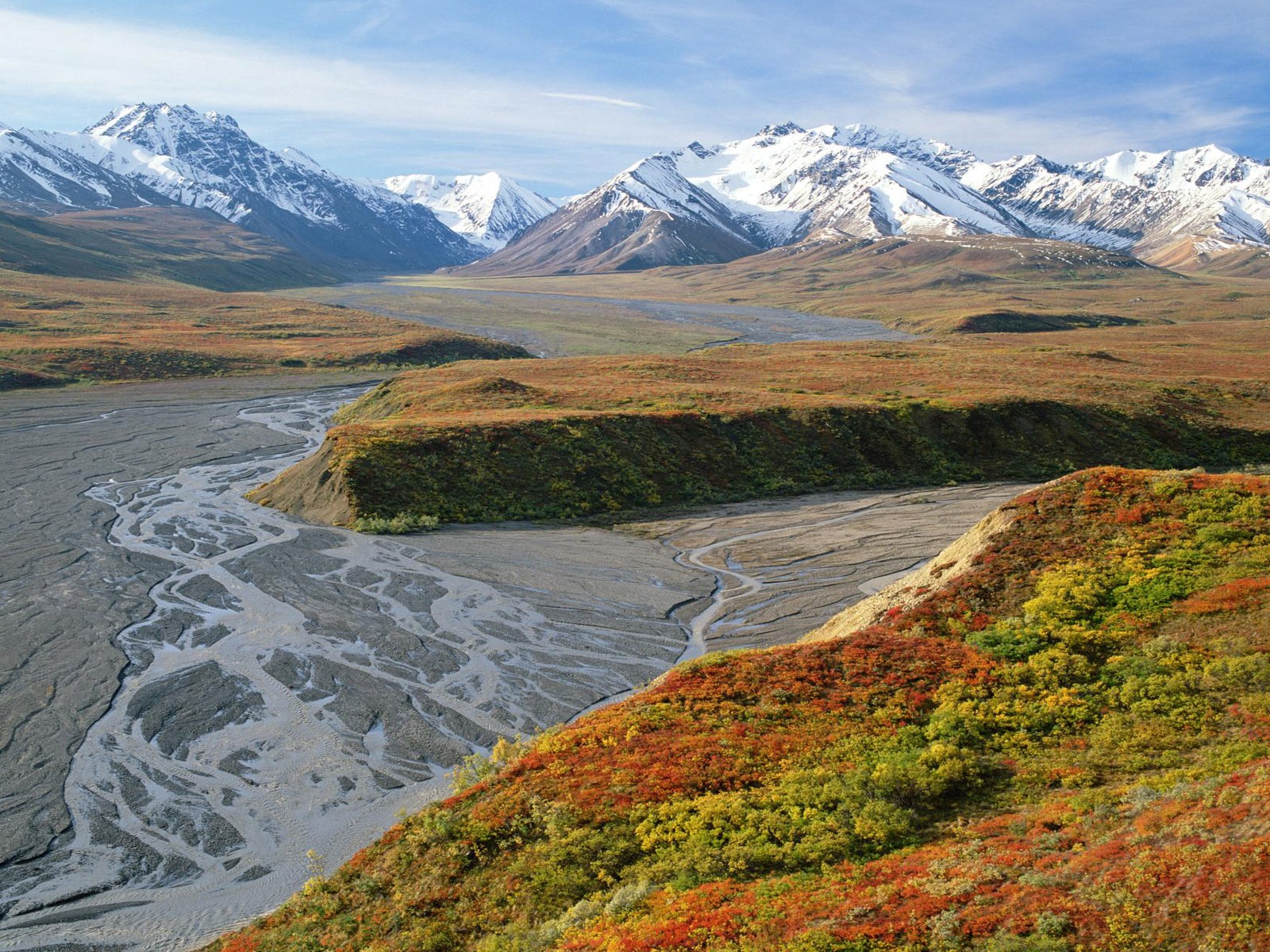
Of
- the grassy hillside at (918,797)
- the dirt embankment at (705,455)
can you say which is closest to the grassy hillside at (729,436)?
the dirt embankment at (705,455)

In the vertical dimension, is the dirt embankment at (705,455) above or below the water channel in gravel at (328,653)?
above

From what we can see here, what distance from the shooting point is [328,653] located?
121ft

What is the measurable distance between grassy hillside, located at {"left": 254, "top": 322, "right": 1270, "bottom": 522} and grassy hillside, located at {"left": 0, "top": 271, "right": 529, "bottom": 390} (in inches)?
1912

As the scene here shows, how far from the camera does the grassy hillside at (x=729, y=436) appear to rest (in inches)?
2451

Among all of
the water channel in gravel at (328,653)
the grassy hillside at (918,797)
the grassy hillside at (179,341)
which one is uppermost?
the grassy hillside at (179,341)

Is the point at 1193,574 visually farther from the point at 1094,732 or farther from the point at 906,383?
the point at 906,383

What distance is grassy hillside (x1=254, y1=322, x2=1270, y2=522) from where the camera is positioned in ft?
204

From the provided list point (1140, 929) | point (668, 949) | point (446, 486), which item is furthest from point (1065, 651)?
point (446, 486)

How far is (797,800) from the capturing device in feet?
60.3

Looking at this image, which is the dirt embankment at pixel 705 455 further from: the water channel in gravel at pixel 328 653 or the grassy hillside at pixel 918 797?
the grassy hillside at pixel 918 797

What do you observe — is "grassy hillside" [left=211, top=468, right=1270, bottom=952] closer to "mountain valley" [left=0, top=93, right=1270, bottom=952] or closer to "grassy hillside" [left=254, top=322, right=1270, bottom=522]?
"mountain valley" [left=0, top=93, right=1270, bottom=952]

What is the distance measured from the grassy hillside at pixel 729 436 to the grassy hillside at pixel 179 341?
48.6 m

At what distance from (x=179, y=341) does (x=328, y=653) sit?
128m

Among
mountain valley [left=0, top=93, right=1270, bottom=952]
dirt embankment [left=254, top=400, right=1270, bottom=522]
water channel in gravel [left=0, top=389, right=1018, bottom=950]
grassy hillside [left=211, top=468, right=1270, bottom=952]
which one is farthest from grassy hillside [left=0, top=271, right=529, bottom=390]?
grassy hillside [left=211, top=468, right=1270, bottom=952]
